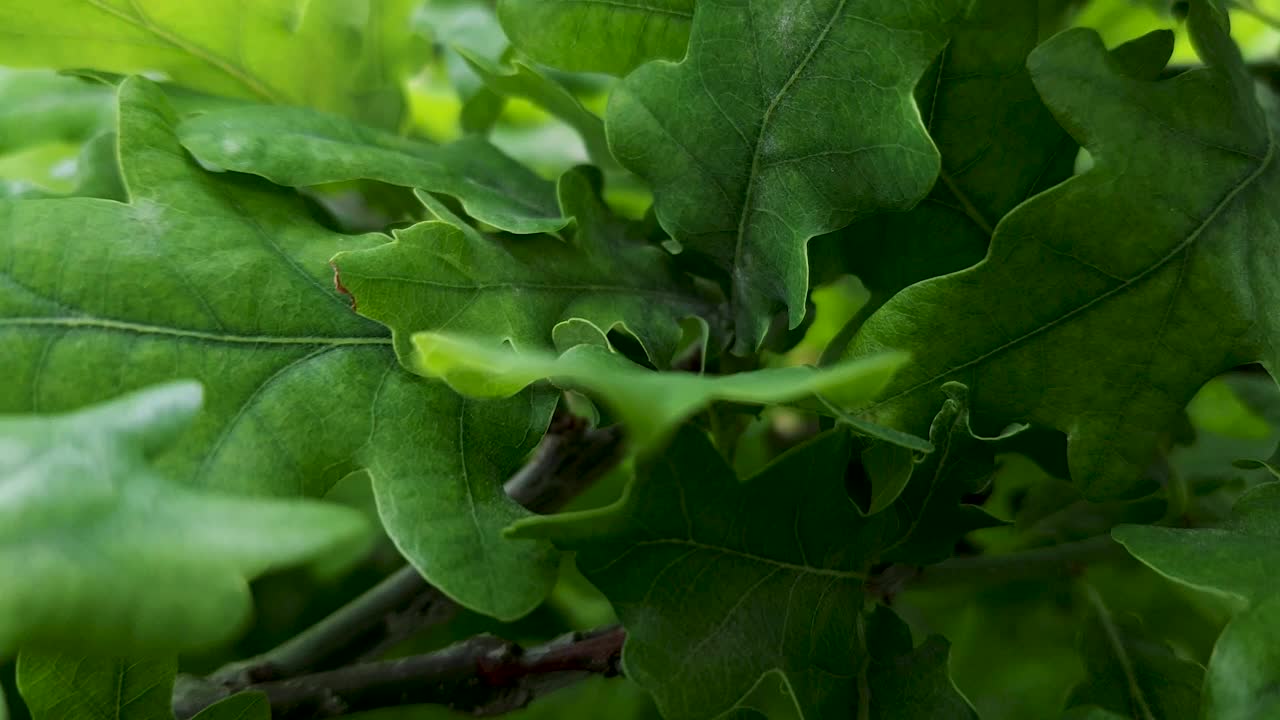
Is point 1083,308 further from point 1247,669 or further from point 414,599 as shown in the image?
point 414,599

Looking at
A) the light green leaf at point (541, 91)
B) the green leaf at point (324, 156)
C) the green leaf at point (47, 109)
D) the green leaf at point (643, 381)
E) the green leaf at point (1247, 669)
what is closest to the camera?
the green leaf at point (643, 381)

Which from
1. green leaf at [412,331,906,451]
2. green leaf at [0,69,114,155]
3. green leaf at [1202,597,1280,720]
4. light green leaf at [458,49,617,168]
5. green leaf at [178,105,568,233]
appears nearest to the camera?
green leaf at [412,331,906,451]

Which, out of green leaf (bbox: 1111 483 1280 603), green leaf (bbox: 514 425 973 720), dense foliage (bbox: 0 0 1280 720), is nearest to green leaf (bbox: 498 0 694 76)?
dense foliage (bbox: 0 0 1280 720)

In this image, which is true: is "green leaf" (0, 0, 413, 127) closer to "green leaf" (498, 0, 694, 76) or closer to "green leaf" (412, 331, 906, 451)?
"green leaf" (498, 0, 694, 76)

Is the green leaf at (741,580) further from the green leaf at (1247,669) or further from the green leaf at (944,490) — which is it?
the green leaf at (1247,669)

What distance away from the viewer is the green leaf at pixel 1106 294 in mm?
566

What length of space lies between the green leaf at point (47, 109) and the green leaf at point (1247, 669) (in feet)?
2.76

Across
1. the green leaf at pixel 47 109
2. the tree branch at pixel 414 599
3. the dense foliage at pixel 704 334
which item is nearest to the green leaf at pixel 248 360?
the dense foliage at pixel 704 334

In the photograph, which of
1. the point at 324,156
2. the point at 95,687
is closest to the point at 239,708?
the point at 95,687

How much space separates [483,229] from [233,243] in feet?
0.52

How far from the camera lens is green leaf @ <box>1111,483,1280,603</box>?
0.52 metres

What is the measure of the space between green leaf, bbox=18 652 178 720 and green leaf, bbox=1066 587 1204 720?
513mm

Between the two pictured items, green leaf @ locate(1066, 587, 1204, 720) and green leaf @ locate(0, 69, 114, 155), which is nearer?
green leaf @ locate(1066, 587, 1204, 720)

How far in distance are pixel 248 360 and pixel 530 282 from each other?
0.51 feet
